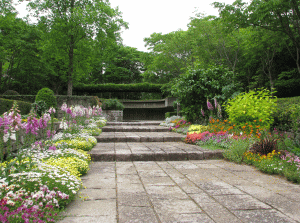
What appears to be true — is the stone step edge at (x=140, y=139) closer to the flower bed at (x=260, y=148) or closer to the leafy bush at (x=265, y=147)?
the flower bed at (x=260, y=148)

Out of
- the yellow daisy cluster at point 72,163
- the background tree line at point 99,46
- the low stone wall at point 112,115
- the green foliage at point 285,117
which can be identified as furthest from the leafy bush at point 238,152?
the low stone wall at point 112,115

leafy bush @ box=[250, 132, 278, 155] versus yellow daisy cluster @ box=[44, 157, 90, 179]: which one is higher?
leafy bush @ box=[250, 132, 278, 155]

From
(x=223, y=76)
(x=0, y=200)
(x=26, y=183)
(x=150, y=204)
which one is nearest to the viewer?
(x=0, y=200)

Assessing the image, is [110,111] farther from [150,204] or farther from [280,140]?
[150,204]

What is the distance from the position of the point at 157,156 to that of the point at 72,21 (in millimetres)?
15023

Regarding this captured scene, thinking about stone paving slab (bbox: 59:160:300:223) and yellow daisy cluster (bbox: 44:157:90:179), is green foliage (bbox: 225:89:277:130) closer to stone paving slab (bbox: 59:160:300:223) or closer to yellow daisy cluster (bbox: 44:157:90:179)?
stone paving slab (bbox: 59:160:300:223)

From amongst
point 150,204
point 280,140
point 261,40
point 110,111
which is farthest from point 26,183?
point 261,40

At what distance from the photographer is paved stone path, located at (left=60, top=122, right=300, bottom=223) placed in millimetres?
1994

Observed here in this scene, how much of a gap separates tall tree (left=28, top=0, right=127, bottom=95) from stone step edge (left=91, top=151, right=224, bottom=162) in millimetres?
13918

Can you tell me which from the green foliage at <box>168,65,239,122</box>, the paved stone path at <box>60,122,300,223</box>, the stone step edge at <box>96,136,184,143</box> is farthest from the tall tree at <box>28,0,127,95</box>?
the paved stone path at <box>60,122,300,223</box>

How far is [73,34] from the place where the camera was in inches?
642

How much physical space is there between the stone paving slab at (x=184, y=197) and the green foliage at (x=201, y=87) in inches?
214

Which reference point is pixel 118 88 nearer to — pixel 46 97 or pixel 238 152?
pixel 46 97

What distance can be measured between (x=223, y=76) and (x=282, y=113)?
370cm
